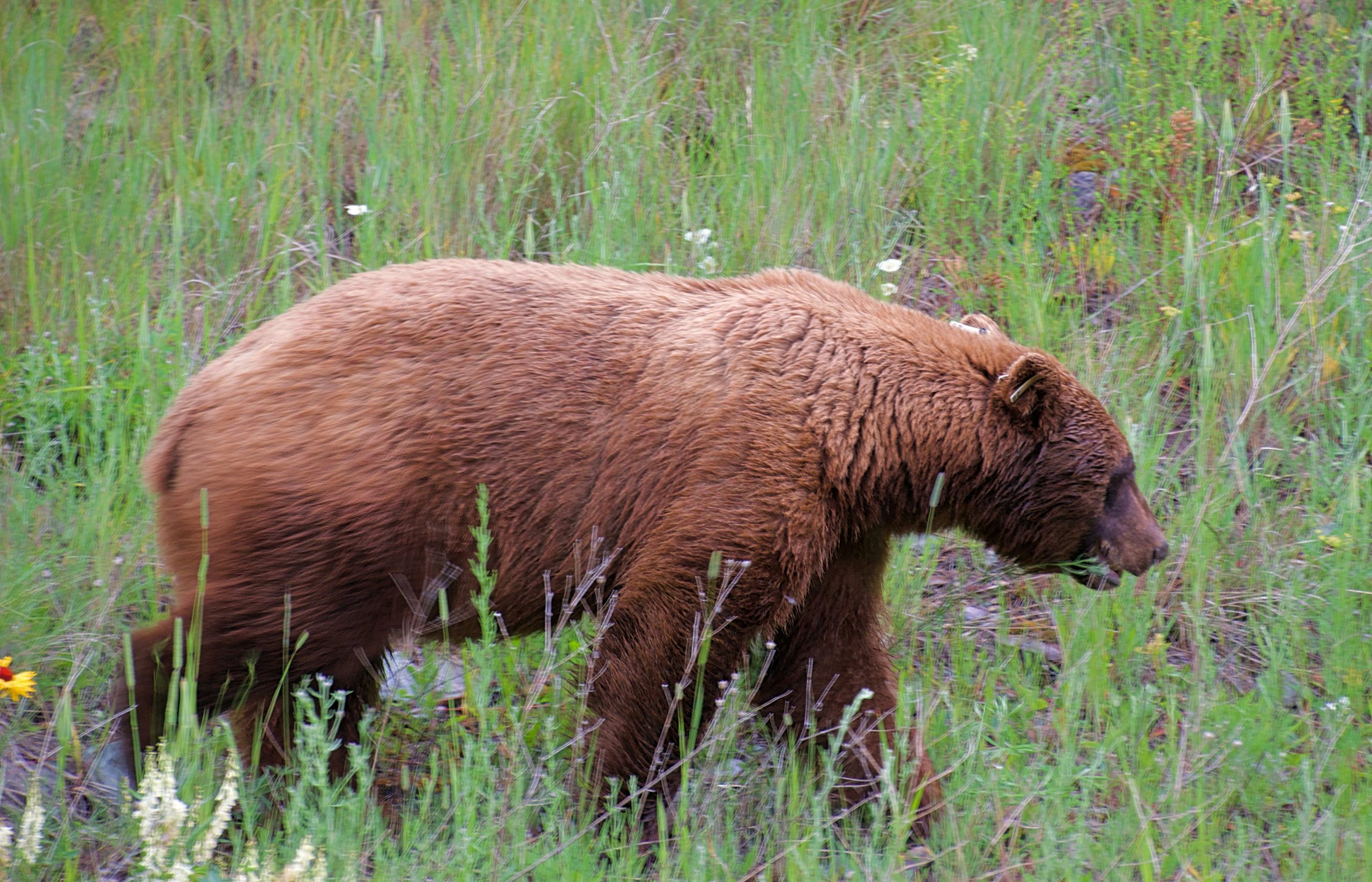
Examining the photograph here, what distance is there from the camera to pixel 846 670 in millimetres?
4008

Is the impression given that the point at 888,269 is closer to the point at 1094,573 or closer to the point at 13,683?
the point at 1094,573

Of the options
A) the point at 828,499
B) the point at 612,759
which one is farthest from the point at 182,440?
the point at 828,499

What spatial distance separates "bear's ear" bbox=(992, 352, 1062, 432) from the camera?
380cm

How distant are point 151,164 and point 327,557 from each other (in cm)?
354

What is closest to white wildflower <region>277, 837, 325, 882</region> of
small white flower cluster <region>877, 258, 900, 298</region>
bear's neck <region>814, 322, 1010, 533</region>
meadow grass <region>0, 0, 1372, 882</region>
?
meadow grass <region>0, 0, 1372, 882</region>

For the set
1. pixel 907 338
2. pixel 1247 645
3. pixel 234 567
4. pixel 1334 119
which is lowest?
pixel 1247 645

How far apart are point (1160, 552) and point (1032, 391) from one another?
757mm

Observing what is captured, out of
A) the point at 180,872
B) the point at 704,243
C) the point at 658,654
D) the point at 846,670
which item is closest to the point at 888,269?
the point at 704,243

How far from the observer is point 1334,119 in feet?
20.3

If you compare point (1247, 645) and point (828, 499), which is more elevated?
point (828, 499)

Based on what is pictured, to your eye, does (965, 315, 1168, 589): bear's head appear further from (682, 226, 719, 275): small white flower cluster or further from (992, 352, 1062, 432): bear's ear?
(682, 226, 719, 275): small white flower cluster

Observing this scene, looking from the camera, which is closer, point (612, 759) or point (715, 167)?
point (612, 759)

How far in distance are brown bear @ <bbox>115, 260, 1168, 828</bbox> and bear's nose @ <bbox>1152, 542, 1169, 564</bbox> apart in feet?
0.74

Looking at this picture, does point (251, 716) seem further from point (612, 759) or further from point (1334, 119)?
point (1334, 119)
